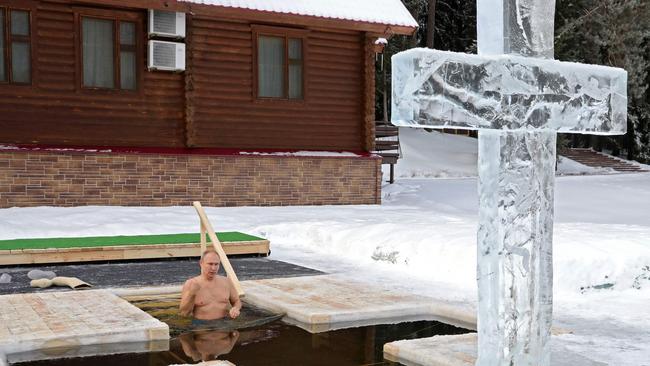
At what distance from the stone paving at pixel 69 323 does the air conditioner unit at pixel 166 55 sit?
913cm

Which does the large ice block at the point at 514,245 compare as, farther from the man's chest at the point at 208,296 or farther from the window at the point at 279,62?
the window at the point at 279,62

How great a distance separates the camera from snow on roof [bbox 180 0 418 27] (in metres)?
16.6

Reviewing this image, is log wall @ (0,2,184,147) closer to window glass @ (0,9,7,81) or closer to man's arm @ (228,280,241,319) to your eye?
window glass @ (0,9,7,81)

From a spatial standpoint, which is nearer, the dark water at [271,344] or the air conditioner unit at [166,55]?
the dark water at [271,344]

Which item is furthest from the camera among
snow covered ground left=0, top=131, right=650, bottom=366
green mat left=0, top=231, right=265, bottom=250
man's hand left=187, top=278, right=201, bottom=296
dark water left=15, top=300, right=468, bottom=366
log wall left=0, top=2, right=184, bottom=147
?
log wall left=0, top=2, right=184, bottom=147

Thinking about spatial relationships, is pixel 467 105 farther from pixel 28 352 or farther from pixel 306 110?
pixel 306 110

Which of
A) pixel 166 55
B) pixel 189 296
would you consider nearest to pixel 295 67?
pixel 166 55

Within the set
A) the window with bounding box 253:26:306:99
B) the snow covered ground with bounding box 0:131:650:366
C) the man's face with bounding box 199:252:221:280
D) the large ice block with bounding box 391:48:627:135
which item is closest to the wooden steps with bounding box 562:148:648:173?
the snow covered ground with bounding box 0:131:650:366

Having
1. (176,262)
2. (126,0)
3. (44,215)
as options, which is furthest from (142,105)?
(176,262)

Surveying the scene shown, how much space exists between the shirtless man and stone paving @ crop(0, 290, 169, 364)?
51 cm

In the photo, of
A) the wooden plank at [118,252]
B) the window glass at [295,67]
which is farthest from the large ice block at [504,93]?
the window glass at [295,67]

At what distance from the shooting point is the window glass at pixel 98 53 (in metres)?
15.6

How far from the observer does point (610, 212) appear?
1942 cm

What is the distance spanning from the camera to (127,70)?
52.7ft
